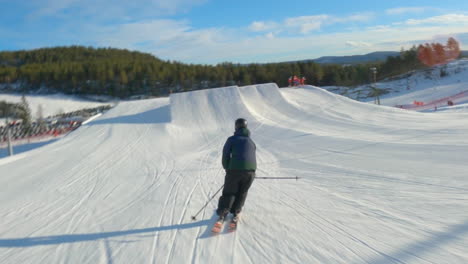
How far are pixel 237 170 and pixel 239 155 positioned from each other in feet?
0.73

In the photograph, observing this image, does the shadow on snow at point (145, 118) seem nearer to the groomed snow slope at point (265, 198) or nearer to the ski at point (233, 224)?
the groomed snow slope at point (265, 198)

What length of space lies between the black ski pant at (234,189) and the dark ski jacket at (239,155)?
0.09 m

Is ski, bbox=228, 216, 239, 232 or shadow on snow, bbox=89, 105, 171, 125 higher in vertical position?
shadow on snow, bbox=89, 105, 171, 125

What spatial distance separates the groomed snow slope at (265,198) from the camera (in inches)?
158

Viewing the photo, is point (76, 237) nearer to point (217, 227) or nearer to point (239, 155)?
point (217, 227)

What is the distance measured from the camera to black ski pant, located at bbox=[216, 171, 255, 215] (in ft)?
15.2

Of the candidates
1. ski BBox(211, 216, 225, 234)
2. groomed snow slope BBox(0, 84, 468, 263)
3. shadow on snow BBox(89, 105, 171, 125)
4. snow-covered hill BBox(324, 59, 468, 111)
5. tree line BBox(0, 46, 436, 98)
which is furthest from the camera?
tree line BBox(0, 46, 436, 98)

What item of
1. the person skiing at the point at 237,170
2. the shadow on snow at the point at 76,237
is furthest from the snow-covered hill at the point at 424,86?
the shadow on snow at the point at 76,237

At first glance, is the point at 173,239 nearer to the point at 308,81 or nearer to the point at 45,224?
the point at 45,224

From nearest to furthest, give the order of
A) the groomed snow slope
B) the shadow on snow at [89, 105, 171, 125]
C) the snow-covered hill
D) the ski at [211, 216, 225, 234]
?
1. the groomed snow slope
2. the ski at [211, 216, 225, 234]
3. the shadow on snow at [89, 105, 171, 125]
4. the snow-covered hill

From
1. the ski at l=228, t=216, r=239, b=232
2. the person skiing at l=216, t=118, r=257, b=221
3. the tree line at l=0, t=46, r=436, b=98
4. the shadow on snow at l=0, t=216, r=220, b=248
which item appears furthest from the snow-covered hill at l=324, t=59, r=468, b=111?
the shadow on snow at l=0, t=216, r=220, b=248

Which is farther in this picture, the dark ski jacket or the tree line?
the tree line

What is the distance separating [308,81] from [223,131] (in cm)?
4603

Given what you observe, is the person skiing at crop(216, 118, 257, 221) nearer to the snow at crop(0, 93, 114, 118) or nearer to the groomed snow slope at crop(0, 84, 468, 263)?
the groomed snow slope at crop(0, 84, 468, 263)
